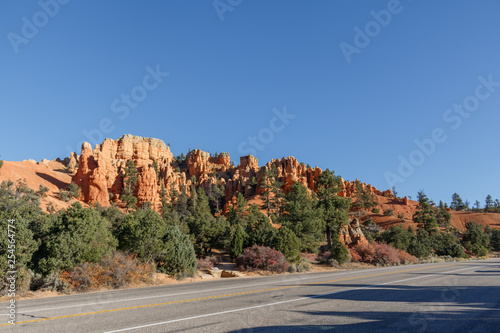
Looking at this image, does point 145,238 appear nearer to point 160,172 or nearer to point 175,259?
point 175,259

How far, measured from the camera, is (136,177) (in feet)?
265

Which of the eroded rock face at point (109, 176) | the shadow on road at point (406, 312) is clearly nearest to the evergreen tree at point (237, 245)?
the shadow on road at point (406, 312)

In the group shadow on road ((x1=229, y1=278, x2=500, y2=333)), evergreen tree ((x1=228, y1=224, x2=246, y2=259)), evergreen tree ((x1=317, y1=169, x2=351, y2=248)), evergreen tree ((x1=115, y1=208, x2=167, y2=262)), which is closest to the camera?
shadow on road ((x1=229, y1=278, x2=500, y2=333))

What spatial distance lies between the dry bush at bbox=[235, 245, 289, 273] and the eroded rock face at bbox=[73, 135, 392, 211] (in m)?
34.3

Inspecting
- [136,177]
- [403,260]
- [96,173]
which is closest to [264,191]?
[136,177]

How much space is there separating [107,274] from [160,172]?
83725mm

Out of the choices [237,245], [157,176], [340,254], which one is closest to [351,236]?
[340,254]

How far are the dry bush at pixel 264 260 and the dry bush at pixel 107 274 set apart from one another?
10005mm

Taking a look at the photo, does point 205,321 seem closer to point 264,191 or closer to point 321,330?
point 321,330

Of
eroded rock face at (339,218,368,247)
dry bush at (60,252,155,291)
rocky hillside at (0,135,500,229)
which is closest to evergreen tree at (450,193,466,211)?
rocky hillside at (0,135,500,229)

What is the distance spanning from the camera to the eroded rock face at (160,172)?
237 feet

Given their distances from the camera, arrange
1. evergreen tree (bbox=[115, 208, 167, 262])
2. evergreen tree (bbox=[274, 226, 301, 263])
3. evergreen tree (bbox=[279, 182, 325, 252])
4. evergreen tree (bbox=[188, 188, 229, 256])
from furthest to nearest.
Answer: evergreen tree (bbox=[188, 188, 229, 256]), evergreen tree (bbox=[279, 182, 325, 252]), evergreen tree (bbox=[274, 226, 301, 263]), evergreen tree (bbox=[115, 208, 167, 262])

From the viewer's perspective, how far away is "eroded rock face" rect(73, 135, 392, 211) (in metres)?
72.3

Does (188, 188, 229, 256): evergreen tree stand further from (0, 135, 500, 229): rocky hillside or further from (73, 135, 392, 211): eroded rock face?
(0, 135, 500, 229): rocky hillside
